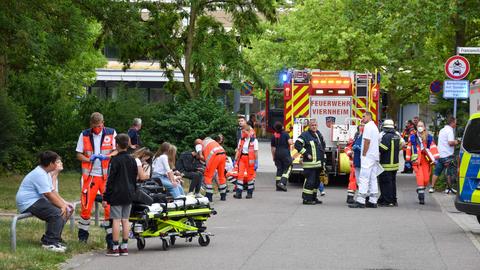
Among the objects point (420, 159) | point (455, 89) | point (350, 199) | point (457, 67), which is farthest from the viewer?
point (455, 89)

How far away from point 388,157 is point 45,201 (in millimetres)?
9429

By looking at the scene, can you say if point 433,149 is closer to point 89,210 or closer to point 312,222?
point 312,222

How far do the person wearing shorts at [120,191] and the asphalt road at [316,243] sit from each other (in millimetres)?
244

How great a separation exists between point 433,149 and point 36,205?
1222cm

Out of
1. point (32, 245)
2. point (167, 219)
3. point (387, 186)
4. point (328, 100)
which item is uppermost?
point (328, 100)

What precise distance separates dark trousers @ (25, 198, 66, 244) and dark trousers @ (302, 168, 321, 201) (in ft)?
28.4

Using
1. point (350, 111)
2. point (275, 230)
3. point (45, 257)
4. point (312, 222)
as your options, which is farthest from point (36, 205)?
point (350, 111)

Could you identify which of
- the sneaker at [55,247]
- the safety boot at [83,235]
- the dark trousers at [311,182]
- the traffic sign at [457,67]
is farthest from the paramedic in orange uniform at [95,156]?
the traffic sign at [457,67]

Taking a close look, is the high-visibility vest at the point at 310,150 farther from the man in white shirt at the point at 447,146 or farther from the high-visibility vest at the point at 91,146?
the high-visibility vest at the point at 91,146

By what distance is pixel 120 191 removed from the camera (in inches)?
494

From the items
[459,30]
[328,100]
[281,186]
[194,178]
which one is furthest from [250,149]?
[459,30]

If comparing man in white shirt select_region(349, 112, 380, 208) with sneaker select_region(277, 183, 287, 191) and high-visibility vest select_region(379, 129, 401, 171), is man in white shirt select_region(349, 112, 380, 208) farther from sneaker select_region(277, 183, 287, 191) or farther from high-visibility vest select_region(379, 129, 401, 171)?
sneaker select_region(277, 183, 287, 191)

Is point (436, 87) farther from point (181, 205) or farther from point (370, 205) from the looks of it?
point (181, 205)

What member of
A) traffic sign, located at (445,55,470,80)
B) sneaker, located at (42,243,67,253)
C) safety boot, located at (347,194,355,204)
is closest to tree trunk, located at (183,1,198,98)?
traffic sign, located at (445,55,470,80)
